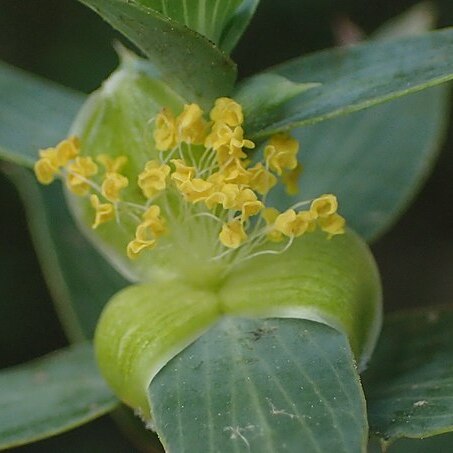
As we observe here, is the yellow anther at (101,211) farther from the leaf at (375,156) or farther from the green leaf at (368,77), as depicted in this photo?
the leaf at (375,156)

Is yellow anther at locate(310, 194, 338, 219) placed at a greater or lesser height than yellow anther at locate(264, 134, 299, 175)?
lesser

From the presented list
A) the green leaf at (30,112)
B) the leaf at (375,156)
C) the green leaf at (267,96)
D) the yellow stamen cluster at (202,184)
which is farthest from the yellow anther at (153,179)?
the leaf at (375,156)

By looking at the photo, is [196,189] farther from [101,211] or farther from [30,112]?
[30,112]

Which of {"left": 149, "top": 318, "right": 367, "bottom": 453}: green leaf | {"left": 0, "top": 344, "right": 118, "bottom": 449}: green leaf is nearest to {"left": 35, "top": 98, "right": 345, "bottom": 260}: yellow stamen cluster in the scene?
{"left": 149, "top": 318, "right": 367, "bottom": 453}: green leaf

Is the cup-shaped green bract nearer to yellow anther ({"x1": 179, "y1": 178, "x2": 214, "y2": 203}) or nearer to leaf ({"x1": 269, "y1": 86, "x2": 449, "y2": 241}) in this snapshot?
yellow anther ({"x1": 179, "y1": 178, "x2": 214, "y2": 203})

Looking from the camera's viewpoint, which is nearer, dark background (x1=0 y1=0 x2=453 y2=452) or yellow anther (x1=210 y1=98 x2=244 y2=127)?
yellow anther (x1=210 y1=98 x2=244 y2=127)

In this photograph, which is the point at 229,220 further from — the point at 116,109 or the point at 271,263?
the point at 116,109

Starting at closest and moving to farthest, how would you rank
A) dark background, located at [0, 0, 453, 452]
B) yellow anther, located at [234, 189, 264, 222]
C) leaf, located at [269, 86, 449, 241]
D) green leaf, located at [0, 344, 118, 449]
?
yellow anther, located at [234, 189, 264, 222] → green leaf, located at [0, 344, 118, 449] → leaf, located at [269, 86, 449, 241] → dark background, located at [0, 0, 453, 452]

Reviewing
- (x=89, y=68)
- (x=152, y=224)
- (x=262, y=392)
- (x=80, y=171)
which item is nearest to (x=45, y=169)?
(x=80, y=171)
